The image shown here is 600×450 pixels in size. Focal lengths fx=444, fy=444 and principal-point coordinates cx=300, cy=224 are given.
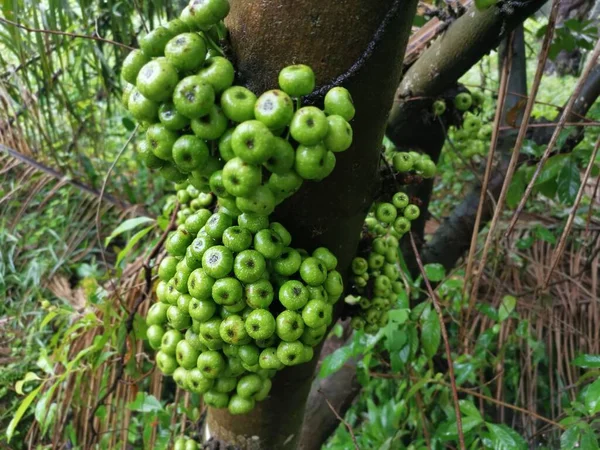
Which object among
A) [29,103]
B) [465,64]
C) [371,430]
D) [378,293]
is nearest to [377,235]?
[378,293]

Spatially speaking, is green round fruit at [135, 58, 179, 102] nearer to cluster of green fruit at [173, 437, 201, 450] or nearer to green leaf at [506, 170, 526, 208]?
cluster of green fruit at [173, 437, 201, 450]

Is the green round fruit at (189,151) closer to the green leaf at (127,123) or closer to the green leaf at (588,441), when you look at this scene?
the green leaf at (588,441)

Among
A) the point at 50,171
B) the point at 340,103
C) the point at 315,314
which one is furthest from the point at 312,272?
the point at 50,171

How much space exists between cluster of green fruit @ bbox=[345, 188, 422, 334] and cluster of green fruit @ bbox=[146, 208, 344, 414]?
0.93 feet

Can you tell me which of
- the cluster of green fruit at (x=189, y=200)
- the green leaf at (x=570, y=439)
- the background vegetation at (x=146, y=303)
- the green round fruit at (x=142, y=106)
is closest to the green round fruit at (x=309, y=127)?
the green round fruit at (x=142, y=106)

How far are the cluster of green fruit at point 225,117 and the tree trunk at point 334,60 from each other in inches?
2.9

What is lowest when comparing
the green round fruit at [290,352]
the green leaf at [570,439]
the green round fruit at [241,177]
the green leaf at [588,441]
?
the green leaf at [570,439]

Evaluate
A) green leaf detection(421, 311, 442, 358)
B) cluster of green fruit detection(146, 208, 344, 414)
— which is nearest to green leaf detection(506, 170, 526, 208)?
green leaf detection(421, 311, 442, 358)

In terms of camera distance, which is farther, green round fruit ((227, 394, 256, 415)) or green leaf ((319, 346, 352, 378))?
green leaf ((319, 346, 352, 378))

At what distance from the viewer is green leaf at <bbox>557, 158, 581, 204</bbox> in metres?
1.92

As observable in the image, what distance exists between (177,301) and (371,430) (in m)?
1.67

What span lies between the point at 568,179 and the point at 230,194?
5.57ft

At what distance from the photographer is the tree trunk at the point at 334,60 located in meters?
0.80

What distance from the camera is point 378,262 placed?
4.37 ft
